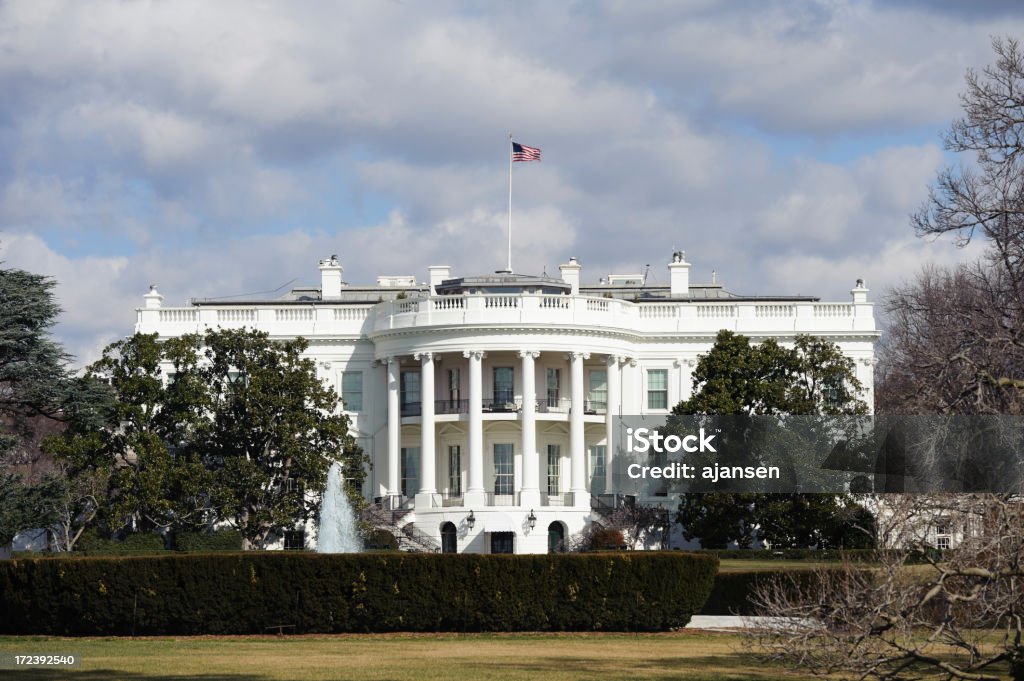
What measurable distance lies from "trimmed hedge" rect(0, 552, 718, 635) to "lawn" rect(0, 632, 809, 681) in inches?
25.3

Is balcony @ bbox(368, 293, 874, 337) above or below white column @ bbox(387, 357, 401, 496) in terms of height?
above

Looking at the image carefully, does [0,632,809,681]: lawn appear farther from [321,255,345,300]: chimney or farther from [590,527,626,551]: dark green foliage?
[321,255,345,300]: chimney

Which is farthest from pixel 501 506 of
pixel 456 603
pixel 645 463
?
pixel 456 603

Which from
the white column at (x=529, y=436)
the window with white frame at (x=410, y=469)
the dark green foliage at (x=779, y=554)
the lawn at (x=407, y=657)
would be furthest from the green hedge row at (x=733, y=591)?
the window with white frame at (x=410, y=469)

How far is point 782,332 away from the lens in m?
71.4

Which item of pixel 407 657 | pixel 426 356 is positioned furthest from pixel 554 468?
pixel 407 657

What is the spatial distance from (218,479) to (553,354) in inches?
621

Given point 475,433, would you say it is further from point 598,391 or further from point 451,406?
point 598,391

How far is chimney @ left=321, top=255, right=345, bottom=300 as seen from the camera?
3054 inches

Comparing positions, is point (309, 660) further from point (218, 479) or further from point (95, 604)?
point (218, 479)

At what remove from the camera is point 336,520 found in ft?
199

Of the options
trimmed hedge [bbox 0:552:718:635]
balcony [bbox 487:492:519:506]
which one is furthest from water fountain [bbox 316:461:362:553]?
trimmed hedge [bbox 0:552:718:635]

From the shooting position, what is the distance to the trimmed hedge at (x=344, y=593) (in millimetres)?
35250

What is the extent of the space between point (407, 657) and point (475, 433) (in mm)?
36757
